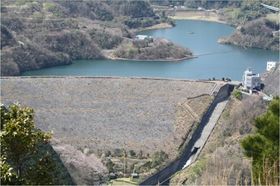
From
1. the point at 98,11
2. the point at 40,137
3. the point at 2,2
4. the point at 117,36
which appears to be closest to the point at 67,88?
the point at 40,137

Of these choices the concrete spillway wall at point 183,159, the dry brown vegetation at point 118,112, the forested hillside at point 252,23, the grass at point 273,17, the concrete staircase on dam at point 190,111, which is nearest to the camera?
the concrete spillway wall at point 183,159

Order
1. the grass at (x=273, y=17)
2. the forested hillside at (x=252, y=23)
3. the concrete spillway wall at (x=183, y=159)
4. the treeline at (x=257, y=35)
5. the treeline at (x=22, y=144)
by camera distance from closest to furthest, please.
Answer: the treeline at (x=22, y=144) → the concrete spillway wall at (x=183, y=159) → the treeline at (x=257, y=35) → the forested hillside at (x=252, y=23) → the grass at (x=273, y=17)

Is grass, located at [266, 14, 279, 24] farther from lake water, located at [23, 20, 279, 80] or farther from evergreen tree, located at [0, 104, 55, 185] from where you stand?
evergreen tree, located at [0, 104, 55, 185]

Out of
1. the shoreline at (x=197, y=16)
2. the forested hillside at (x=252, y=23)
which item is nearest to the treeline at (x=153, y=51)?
the forested hillside at (x=252, y=23)

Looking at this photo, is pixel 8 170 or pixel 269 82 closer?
pixel 8 170

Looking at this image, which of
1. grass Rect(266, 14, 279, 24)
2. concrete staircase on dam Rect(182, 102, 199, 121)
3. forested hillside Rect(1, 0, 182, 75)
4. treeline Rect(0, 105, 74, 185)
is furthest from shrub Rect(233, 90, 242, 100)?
grass Rect(266, 14, 279, 24)

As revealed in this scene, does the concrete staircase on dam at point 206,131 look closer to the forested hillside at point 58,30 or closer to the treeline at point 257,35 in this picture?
the forested hillside at point 58,30

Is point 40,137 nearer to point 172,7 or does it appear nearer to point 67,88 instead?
point 67,88
